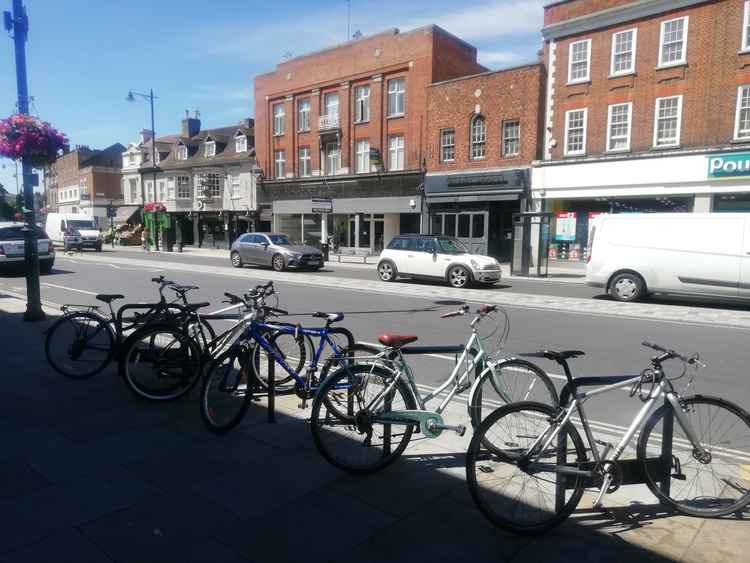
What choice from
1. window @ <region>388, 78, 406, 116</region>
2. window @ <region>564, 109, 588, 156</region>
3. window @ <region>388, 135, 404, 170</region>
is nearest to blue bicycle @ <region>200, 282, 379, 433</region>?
window @ <region>564, 109, 588, 156</region>

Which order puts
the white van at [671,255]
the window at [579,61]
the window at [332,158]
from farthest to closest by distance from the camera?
1. the window at [332,158]
2. the window at [579,61]
3. the white van at [671,255]

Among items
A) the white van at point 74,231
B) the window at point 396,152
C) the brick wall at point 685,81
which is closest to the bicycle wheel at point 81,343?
the brick wall at point 685,81

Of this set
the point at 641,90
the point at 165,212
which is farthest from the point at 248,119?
the point at 641,90

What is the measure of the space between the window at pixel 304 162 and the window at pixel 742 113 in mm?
23765

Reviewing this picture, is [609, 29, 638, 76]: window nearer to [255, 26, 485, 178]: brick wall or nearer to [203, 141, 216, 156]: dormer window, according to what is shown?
[255, 26, 485, 178]: brick wall

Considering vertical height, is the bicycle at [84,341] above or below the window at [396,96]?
below

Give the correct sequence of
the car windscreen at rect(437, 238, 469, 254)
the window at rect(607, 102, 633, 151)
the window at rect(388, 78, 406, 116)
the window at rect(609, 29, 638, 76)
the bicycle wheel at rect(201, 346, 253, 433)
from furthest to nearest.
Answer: the window at rect(388, 78, 406, 116) → the window at rect(607, 102, 633, 151) → the window at rect(609, 29, 638, 76) → the car windscreen at rect(437, 238, 469, 254) → the bicycle wheel at rect(201, 346, 253, 433)

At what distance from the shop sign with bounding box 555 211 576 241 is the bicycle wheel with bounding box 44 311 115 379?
2182 cm

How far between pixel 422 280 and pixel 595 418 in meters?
13.3

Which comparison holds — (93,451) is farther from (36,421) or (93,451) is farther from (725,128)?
(725,128)

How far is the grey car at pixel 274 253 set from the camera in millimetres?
20984

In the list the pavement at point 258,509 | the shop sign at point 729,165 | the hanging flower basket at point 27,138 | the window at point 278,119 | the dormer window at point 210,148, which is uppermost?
the window at point 278,119

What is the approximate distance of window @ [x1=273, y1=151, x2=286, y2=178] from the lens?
123ft

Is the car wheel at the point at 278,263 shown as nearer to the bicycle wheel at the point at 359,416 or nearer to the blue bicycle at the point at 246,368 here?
the blue bicycle at the point at 246,368
